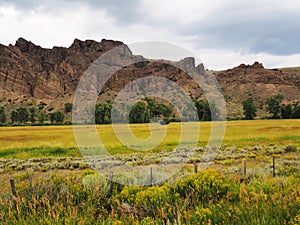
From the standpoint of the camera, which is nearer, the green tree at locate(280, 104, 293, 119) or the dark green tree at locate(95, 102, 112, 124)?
the dark green tree at locate(95, 102, 112, 124)

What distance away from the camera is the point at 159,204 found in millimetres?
7551

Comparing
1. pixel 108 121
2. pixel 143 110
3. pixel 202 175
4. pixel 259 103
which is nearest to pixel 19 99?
pixel 108 121

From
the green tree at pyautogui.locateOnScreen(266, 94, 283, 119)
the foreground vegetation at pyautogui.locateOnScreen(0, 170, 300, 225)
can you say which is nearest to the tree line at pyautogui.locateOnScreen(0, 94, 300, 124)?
the green tree at pyautogui.locateOnScreen(266, 94, 283, 119)

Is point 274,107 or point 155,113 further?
point 274,107

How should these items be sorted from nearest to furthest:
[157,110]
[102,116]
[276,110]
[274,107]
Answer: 1. [102,116]
2. [157,110]
3. [276,110]
4. [274,107]

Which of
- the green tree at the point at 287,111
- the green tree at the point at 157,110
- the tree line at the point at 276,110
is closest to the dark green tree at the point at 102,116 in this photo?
the green tree at the point at 157,110

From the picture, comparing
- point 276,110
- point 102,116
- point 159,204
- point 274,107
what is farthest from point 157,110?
point 159,204

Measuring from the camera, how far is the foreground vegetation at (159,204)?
5.96m

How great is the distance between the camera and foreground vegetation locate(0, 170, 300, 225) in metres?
5.96

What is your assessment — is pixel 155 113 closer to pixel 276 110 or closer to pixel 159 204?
pixel 276 110

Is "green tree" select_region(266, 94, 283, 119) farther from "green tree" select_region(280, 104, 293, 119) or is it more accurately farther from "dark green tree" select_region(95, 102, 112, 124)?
Result: "dark green tree" select_region(95, 102, 112, 124)

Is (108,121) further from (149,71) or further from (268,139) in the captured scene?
(149,71)

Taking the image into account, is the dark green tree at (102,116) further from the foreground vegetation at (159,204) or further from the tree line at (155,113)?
the foreground vegetation at (159,204)

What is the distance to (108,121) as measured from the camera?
96.0m
